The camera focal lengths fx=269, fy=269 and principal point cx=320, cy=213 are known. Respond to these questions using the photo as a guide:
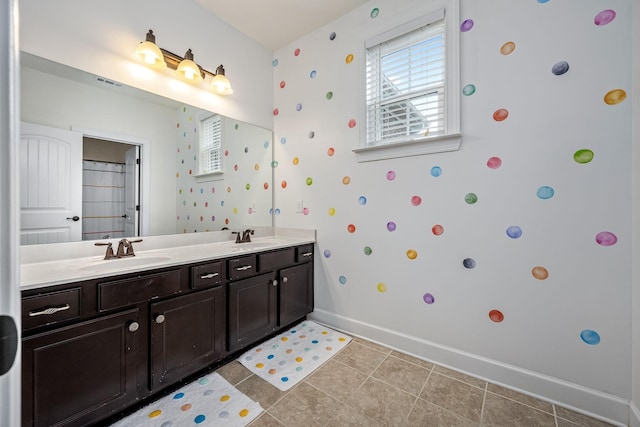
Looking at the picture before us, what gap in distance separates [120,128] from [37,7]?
0.67 m

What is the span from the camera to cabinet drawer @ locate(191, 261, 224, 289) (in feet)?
5.43

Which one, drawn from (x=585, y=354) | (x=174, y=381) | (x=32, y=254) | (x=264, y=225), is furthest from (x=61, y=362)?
(x=585, y=354)

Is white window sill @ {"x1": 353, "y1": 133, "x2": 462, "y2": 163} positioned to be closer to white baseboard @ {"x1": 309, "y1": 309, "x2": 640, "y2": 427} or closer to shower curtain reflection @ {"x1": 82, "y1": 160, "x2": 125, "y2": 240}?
white baseboard @ {"x1": 309, "y1": 309, "x2": 640, "y2": 427}

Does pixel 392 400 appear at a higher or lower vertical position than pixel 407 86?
lower

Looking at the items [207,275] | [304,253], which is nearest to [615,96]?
[304,253]

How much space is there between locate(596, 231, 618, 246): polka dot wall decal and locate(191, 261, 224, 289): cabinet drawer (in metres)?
2.18

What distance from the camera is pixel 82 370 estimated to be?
1.24 m

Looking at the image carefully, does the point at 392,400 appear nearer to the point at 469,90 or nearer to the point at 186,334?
the point at 186,334

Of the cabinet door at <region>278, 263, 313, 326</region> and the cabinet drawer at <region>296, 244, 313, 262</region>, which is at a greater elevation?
the cabinet drawer at <region>296, 244, 313, 262</region>

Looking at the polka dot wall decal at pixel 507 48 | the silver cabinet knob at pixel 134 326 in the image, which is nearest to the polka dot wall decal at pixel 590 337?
the polka dot wall decal at pixel 507 48

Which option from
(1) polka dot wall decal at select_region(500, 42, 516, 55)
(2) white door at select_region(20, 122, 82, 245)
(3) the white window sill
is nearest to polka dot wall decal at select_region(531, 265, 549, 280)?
(3) the white window sill

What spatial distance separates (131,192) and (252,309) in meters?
1.19

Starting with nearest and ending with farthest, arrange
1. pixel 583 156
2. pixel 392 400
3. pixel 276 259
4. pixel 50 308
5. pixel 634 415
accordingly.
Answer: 1. pixel 50 308
2. pixel 634 415
3. pixel 583 156
4. pixel 392 400
5. pixel 276 259

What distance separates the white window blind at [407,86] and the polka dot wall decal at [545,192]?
662mm
